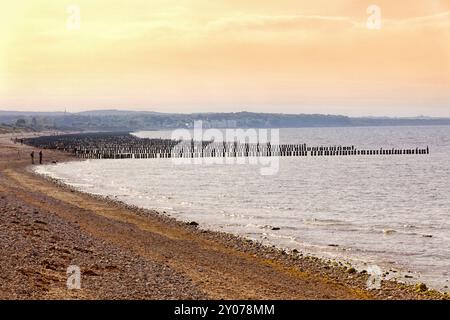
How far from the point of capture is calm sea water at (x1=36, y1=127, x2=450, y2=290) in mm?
25359

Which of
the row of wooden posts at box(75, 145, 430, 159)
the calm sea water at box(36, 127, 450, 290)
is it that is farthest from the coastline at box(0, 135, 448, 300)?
the row of wooden posts at box(75, 145, 430, 159)

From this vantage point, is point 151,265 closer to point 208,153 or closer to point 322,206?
point 322,206

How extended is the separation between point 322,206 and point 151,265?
82.0 ft

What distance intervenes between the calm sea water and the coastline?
2587 mm

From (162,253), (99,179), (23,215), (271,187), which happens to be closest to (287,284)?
(162,253)

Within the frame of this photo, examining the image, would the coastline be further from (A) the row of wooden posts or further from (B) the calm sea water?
(A) the row of wooden posts

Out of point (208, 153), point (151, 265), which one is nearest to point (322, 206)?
point (151, 265)

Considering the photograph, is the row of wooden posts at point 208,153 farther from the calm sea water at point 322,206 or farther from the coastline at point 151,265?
the coastline at point 151,265

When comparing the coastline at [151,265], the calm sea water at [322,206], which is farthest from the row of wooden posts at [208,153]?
the coastline at [151,265]

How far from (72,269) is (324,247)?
1256 cm

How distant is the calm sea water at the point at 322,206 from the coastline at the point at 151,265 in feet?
8.49

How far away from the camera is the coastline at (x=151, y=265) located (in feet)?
49.1

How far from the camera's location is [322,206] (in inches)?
1641

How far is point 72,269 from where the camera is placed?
646 inches
